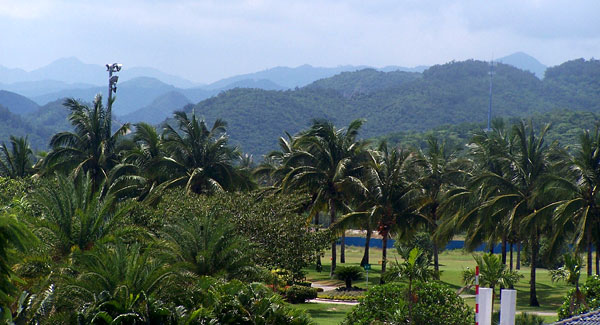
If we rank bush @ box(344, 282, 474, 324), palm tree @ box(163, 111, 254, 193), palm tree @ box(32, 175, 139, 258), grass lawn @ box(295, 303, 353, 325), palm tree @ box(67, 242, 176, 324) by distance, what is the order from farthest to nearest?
palm tree @ box(163, 111, 254, 193), grass lawn @ box(295, 303, 353, 325), palm tree @ box(32, 175, 139, 258), bush @ box(344, 282, 474, 324), palm tree @ box(67, 242, 176, 324)

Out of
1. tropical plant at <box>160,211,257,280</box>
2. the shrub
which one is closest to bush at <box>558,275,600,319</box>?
the shrub

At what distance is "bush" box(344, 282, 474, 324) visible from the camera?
2161 centimetres

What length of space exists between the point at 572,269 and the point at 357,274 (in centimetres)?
1610

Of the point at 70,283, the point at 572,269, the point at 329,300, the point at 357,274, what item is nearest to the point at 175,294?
the point at 70,283

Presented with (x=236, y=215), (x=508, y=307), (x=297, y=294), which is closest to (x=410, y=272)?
(x=508, y=307)

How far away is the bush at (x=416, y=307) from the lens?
21.6 metres

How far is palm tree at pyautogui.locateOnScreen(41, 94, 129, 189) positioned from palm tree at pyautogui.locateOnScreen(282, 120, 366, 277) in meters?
10.4

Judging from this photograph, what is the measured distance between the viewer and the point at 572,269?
24.9 m

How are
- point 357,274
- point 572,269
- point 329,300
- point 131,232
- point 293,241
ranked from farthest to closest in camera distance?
point 357,274 → point 329,300 → point 293,241 → point 572,269 → point 131,232

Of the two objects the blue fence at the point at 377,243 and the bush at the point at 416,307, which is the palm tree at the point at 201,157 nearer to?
the bush at the point at 416,307

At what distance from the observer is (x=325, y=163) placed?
43656 millimetres

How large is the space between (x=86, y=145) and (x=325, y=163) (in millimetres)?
14034

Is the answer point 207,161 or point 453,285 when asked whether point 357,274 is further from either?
point 207,161

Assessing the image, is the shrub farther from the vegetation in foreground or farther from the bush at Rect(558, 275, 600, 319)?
the vegetation in foreground
